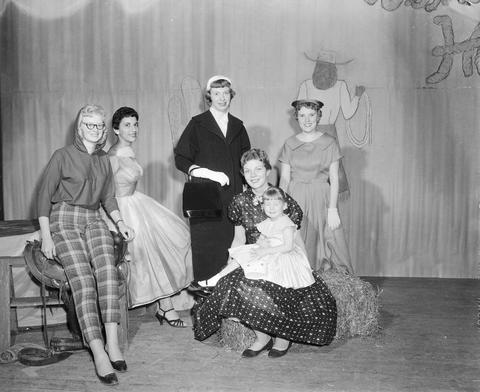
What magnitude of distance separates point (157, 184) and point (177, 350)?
3075 millimetres

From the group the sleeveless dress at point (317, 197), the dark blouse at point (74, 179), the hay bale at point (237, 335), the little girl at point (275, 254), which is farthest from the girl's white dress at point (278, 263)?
the dark blouse at point (74, 179)

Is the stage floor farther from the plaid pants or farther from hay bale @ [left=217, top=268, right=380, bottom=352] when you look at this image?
the plaid pants

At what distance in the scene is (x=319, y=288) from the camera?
383 centimetres

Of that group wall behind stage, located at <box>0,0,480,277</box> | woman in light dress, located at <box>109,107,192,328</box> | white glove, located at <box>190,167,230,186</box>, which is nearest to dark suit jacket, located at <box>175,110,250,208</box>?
white glove, located at <box>190,167,230,186</box>

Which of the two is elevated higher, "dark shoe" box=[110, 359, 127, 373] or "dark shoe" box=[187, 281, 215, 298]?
"dark shoe" box=[187, 281, 215, 298]

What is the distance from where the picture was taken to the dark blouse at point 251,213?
13.2 feet

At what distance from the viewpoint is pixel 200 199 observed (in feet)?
14.3

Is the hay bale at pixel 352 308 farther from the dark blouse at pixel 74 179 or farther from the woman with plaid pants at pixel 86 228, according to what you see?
the dark blouse at pixel 74 179

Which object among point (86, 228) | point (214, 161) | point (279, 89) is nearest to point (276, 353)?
point (86, 228)

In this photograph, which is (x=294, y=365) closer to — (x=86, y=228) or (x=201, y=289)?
(x=201, y=289)

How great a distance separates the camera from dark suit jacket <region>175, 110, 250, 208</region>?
455 centimetres

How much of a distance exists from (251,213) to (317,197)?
2.13 feet

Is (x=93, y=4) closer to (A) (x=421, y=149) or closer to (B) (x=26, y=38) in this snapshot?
(B) (x=26, y=38)

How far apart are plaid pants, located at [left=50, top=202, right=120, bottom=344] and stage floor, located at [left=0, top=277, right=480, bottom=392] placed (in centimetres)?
30
